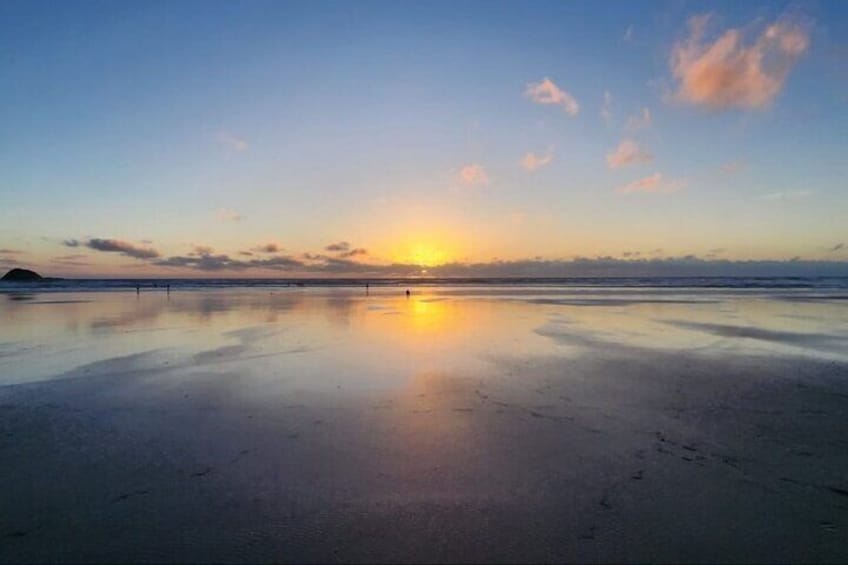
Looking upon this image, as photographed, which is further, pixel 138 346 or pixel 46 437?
pixel 138 346

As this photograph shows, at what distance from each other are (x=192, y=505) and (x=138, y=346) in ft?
34.1

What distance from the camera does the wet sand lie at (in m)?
3.74

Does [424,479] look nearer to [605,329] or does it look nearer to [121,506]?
[121,506]

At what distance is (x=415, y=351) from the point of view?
12305mm

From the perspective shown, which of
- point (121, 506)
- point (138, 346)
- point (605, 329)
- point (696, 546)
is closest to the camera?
point (696, 546)

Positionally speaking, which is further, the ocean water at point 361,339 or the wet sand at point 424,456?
the ocean water at point 361,339

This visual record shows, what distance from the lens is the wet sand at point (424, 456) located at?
12.3ft

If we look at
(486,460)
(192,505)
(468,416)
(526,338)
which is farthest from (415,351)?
(192,505)

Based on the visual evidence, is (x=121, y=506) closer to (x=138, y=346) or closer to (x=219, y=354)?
(x=219, y=354)

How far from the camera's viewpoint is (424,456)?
212 inches

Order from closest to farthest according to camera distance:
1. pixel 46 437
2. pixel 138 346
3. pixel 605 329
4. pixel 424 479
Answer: pixel 424 479 → pixel 46 437 → pixel 138 346 → pixel 605 329

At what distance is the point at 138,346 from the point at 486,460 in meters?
11.4

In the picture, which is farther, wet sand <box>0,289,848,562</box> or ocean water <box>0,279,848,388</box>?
ocean water <box>0,279,848,388</box>

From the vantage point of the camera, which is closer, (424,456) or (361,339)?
(424,456)
